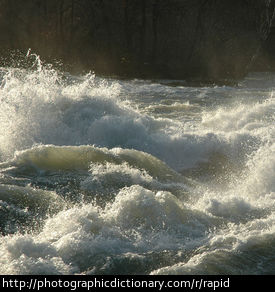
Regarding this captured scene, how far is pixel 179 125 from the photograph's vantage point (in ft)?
43.5

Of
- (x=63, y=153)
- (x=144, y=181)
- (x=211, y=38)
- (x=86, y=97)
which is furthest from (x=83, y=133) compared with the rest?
(x=211, y=38)

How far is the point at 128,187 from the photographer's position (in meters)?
8.51

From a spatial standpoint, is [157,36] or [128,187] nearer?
[128,187]

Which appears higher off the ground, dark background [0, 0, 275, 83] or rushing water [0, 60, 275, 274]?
dark background [0, 0, 275, 83]

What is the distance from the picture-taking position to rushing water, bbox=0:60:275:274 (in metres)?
6.46

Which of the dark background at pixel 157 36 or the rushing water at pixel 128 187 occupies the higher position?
the dark background at pixel 157 36

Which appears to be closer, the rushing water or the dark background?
the rushing water

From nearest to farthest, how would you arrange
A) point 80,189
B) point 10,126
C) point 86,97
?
point 80,189 < point 10,126 < point 86,97

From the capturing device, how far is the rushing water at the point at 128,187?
21.2ft

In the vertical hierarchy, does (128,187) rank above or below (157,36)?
below

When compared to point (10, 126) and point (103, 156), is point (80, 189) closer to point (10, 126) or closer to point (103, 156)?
point (103, 156)

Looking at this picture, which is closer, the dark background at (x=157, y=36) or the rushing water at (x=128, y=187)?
the rushing water at (x=128, y=187)
